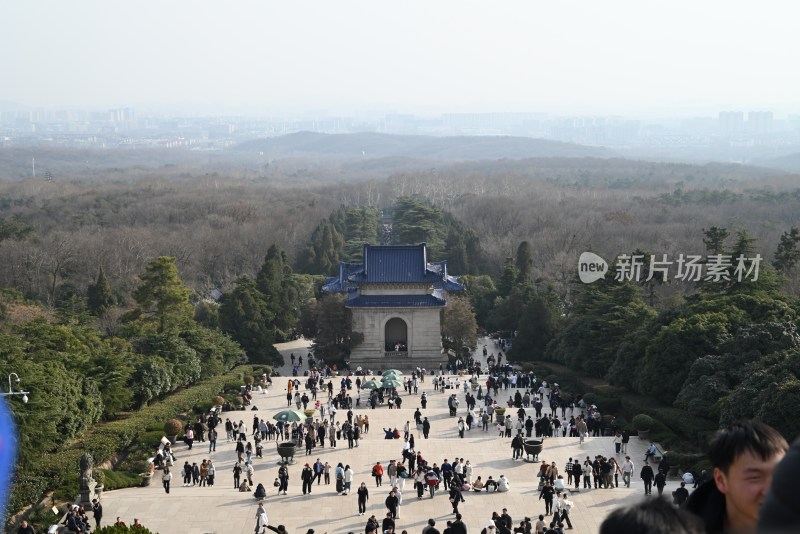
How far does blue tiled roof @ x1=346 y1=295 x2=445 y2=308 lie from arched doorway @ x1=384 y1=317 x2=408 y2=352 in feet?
4.92

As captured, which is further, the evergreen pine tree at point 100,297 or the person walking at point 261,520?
the evergreen pine tree at point 100,297

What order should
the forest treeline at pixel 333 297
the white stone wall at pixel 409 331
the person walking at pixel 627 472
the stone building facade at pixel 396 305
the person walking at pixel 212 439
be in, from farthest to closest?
the white stone wall at pixel 409 331, the stone building facade at pixel 396 305, the forest treeline at pixel 333 297, the person walking at pixel 212 439, the person walking at pixel 627 472

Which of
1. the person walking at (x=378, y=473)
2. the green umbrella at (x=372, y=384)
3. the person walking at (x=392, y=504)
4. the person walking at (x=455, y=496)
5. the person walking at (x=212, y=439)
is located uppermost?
the person walking at (x=392, y=504)

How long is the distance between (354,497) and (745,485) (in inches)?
863

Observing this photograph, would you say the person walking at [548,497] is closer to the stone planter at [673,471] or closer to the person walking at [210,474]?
the stone planter at [673,471]

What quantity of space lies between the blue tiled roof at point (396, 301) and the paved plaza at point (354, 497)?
1698 centimetres

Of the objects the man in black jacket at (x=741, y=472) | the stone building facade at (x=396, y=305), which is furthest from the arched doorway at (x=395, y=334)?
the man in black jacket at (x=741, y=472)

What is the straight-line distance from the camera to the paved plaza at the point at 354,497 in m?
24.1

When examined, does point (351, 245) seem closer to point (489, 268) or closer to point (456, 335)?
point (489, 268)

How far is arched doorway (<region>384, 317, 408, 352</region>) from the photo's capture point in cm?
5347

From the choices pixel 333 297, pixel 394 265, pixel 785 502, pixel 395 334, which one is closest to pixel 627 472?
pixel 785 502

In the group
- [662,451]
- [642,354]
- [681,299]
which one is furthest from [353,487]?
[681,299]

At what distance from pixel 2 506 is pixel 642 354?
79.5ft

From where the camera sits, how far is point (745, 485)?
5.06 meters
